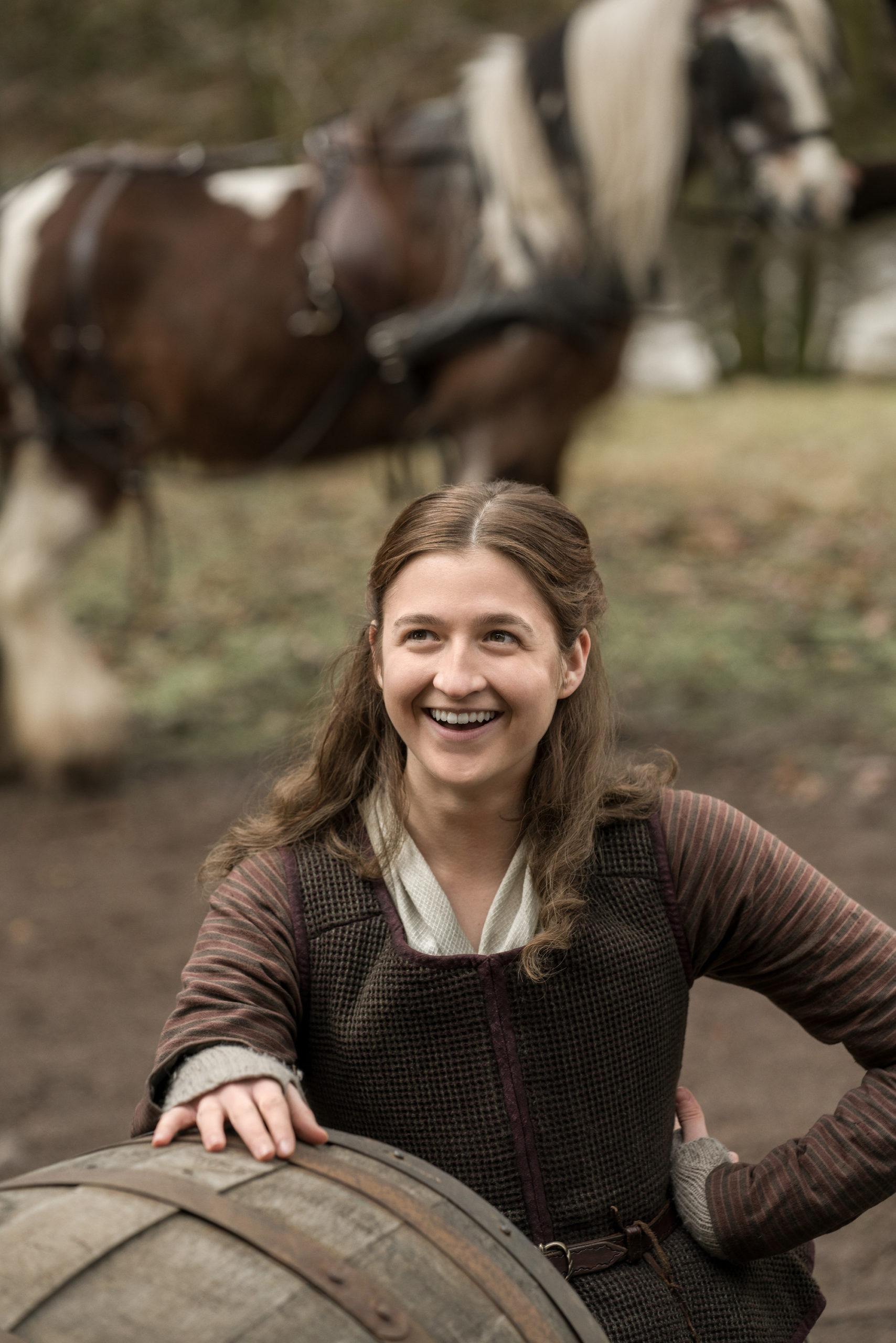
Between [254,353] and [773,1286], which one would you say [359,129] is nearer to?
[254,353]

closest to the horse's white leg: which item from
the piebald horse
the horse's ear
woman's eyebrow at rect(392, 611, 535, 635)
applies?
the piebald horse

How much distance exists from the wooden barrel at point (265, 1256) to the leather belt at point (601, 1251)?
0.73 ft

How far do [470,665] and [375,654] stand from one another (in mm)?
215

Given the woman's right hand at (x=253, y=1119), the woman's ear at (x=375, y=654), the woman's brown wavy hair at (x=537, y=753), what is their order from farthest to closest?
the woman's ear at (x=375, y=654) < the woman's brown wavy hair at (x=537, y=753) < the woman's right hand at (x=253, y=1119)

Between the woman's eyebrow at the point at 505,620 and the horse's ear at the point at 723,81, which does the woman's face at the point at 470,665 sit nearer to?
the woman's eyebrow at the point at 505,620

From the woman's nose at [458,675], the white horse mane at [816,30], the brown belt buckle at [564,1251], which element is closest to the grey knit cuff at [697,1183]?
the brown belt buckle at [564,1251]

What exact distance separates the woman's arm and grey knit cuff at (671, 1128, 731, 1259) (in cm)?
48

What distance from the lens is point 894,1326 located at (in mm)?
2418

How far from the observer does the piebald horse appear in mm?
4496

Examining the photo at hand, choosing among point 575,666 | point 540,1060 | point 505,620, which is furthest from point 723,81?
point 540,1060

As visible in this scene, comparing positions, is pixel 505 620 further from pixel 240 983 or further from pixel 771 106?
pixel 771 106

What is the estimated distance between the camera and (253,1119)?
1330mm

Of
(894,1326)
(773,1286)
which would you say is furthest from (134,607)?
(773,1286)

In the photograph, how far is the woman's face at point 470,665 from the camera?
1526mm
